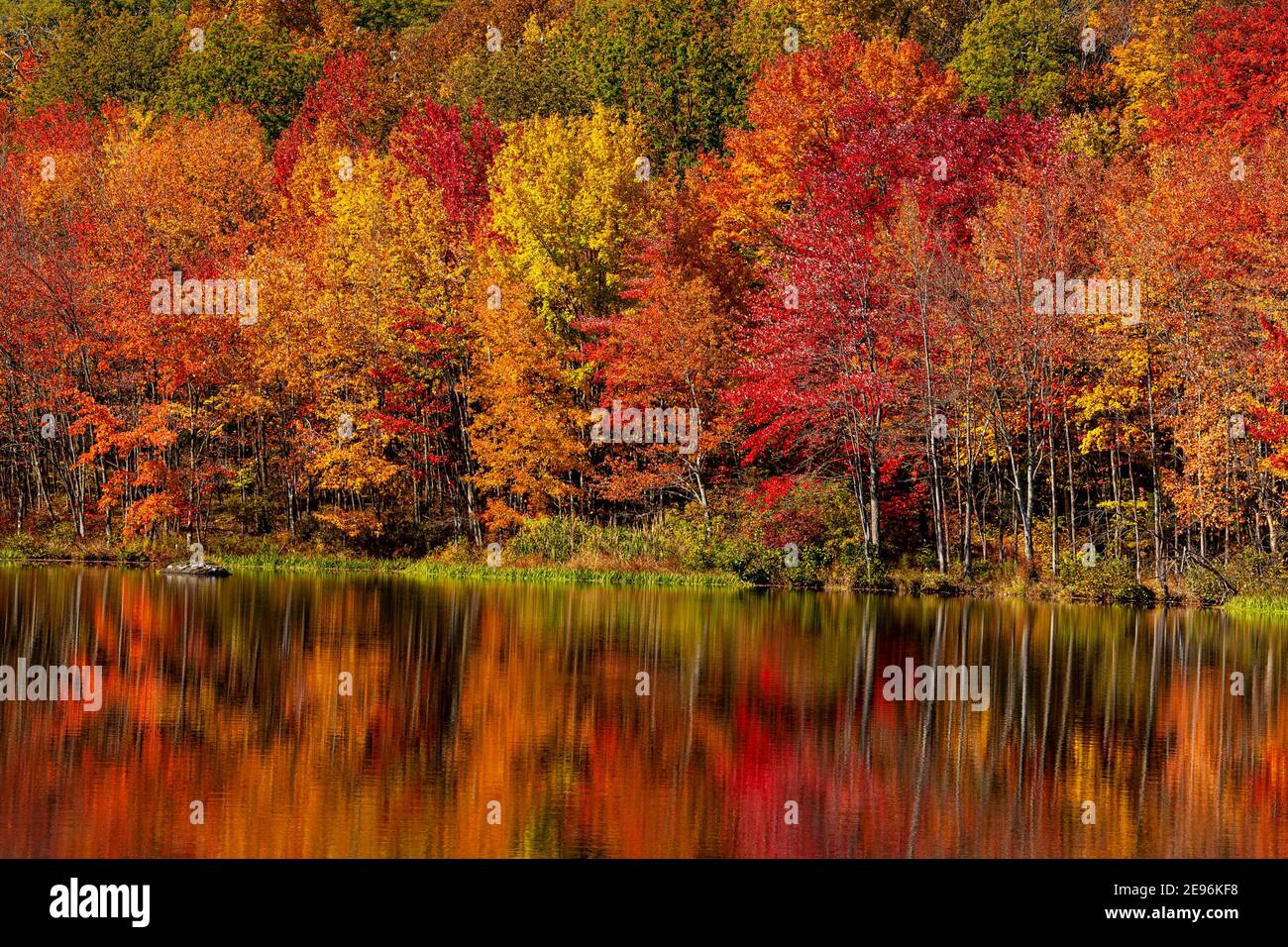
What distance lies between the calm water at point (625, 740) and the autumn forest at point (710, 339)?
11334mm

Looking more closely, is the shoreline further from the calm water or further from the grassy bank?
the calm water

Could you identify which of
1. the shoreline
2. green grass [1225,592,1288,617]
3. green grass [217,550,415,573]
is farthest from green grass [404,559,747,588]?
green grass [1225,592,1288,617]

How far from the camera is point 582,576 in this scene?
1657 inches

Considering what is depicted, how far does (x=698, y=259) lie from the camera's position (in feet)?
156

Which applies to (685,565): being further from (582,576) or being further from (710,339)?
(710,339)

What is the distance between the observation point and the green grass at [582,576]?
134 ft

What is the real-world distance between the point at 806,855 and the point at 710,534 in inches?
1194

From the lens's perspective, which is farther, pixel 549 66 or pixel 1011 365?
pixel 549 66

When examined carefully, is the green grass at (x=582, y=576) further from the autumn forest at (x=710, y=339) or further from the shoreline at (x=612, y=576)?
the autumn forest at (x=710, y=339)

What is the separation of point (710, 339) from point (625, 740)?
1061 inches

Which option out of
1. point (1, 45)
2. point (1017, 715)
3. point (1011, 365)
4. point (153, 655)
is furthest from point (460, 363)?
point (1, 45)

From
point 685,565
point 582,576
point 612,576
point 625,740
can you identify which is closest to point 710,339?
point 685,565

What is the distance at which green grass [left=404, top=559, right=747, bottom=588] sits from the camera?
40.8 meters
